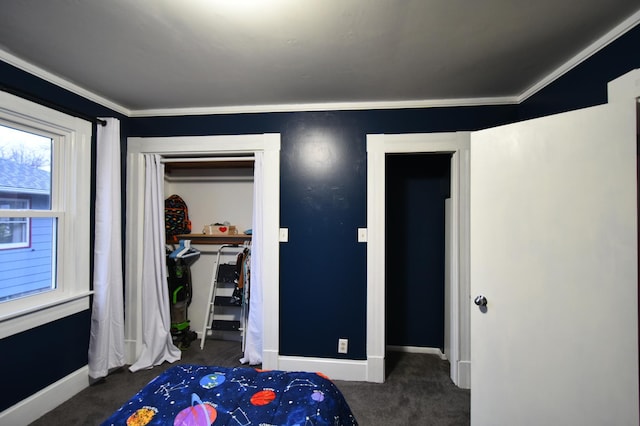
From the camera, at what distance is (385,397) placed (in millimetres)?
2014

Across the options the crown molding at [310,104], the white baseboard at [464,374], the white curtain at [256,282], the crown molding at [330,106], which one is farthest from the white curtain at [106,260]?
the white baseboard at [464,374]

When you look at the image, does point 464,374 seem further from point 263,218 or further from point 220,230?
point 220,230

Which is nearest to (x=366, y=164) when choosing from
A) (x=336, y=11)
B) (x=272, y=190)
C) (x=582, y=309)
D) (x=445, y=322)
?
(x=272, y=190)

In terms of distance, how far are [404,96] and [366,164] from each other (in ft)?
2.09

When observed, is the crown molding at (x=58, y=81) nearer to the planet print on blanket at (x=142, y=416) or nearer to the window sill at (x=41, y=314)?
the window sill at (x=41, y=314)

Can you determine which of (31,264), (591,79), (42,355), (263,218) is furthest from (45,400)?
(591,79)

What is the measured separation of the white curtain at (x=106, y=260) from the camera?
211 cm

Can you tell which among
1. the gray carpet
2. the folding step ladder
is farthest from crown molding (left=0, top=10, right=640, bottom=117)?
the gray carpet

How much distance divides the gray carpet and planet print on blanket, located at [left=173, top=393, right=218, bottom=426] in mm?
1164

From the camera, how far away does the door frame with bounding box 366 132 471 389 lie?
219cm

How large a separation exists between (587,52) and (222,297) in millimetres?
3632

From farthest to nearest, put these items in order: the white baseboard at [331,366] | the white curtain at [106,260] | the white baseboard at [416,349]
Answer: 1. the white baseboard at [416,349]
2. the white baseboard at [331,366]
3. the white curtain at [106,260]

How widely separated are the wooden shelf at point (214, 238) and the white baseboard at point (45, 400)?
1.34 m

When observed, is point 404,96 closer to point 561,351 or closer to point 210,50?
point 210,50
